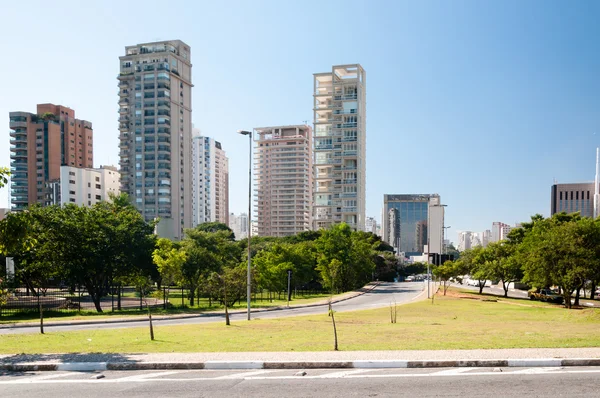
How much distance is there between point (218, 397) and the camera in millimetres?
10102

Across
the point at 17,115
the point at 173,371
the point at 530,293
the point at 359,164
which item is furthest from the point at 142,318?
the point at 17,115

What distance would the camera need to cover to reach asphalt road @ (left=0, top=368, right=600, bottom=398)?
10.4 meters

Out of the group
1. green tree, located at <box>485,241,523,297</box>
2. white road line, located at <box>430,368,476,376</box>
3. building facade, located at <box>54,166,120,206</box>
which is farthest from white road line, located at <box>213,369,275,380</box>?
building facade, located at <box>54,166,120,206</box>

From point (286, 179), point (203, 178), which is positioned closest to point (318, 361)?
point (286, 179)

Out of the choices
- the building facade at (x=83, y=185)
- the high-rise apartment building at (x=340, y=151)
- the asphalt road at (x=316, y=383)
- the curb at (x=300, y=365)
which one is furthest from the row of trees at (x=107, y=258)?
the building facade at (x=83, y=185)

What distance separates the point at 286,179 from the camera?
563 feet

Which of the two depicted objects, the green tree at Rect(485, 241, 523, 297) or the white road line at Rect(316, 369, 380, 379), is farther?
the green tree at Rect(485, 241, 523, 297)

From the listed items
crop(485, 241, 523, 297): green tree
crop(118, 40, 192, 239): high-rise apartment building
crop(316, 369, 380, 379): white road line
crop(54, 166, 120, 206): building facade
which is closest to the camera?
crop(316, 369, 380, 379): white road line

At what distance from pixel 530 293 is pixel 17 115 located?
142483 millimetres

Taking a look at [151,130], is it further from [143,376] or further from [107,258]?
[143,376]

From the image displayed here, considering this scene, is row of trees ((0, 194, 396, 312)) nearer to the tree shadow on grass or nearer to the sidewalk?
the tree shadow on grass

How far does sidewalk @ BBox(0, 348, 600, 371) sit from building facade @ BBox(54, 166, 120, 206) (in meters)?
108

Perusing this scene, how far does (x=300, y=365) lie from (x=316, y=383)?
1699mm

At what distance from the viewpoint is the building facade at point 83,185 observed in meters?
118
